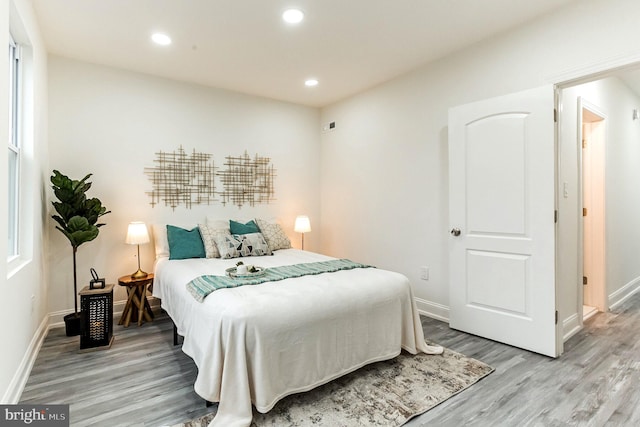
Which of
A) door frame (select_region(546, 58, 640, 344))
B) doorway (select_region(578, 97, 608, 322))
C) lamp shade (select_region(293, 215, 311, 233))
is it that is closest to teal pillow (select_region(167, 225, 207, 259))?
lamp shade (select_region(293, 215, 311, 233))

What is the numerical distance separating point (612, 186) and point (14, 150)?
5.70 metres

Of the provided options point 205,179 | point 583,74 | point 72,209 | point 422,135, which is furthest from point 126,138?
point 583,74

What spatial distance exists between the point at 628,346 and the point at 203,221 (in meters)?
4.36

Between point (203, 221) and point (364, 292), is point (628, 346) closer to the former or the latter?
point (364, 292)

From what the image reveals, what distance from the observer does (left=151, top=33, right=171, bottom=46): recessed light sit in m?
2.91

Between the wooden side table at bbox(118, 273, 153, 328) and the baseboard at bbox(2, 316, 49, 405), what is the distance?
634 millimetres

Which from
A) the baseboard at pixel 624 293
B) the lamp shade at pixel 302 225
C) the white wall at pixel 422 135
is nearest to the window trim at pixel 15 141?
the lamp shade at pixel 302 225

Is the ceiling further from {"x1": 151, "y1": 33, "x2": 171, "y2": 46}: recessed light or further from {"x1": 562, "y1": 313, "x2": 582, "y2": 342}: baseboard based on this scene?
{"x1": 562, "y1": 313, "x2": 582, "y2": 342}: baseboard

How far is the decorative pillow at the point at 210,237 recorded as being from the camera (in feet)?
11.7

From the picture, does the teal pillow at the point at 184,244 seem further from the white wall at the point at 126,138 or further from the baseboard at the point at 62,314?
the baseboard at the point at 62,314

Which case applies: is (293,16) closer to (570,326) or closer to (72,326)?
(72,326)

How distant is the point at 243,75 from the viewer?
12.5ft

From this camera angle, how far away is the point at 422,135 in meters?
3.60

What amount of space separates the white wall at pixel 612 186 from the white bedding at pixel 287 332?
1.55 m
